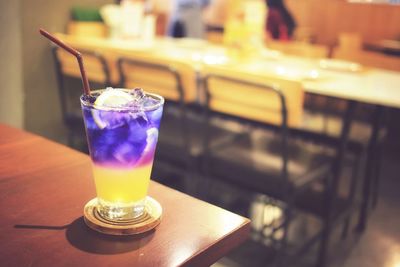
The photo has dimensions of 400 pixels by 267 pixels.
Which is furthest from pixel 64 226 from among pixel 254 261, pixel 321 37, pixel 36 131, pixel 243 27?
pixel 321 37

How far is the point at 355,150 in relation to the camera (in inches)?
92.0

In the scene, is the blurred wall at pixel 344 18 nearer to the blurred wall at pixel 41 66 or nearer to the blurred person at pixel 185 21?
the blurred person at pixel 185 21

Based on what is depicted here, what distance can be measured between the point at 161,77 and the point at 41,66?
38.3 inches

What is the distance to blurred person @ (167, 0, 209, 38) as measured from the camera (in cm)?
648

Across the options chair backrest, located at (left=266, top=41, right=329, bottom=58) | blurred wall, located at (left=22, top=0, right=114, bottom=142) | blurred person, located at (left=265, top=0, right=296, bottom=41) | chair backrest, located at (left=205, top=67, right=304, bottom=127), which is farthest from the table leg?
blurred person, located at (left=265, top=0, right=296, bottom=41)

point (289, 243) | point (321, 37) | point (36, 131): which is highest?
point (321, 37)

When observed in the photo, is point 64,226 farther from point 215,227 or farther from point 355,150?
point 355,150

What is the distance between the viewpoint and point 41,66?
276cm

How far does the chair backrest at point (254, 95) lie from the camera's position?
5.80 ft

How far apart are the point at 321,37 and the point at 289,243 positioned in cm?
396

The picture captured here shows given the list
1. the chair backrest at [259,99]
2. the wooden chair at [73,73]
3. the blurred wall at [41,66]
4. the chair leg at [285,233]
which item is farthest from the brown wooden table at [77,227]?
the blurred wall at [41,66]

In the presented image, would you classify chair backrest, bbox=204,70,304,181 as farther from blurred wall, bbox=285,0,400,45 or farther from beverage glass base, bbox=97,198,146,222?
blurred wall, bbox=285,0,400,45

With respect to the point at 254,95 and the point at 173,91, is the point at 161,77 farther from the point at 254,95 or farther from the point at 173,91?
the point at 254,95

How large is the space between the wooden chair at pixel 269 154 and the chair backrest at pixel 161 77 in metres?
0.12
